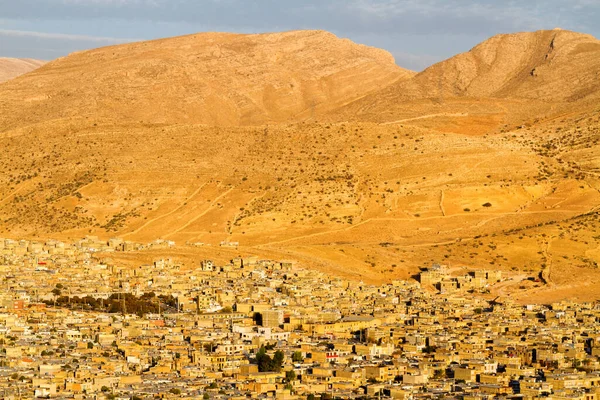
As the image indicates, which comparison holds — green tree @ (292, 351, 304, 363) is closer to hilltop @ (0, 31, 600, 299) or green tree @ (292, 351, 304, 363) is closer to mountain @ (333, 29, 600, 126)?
hilltop @ (0, 31, 600, 299)

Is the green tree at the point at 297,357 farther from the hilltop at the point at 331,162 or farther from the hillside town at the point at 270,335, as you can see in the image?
the hilltop at the point at 331,162

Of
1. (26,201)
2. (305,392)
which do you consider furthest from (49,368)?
(26,201)

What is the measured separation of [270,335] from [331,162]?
49357 millimetres

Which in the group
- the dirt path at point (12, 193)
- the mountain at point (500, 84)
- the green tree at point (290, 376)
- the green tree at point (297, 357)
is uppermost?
the mountain at point (500, 84)

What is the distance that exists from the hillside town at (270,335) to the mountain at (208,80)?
2322 inches

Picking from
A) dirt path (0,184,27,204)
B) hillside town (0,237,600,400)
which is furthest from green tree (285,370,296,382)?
dirt path (0,184,27,204)

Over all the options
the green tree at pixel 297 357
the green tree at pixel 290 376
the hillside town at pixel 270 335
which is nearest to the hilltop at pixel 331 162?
the hillside town at pixel 270 335

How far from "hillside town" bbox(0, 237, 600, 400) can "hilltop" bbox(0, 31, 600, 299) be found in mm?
7950

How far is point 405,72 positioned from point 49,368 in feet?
403

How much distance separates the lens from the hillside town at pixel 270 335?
44.5m

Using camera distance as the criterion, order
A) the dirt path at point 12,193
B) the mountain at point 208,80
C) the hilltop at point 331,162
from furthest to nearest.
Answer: the mountain at point 208,80, the dirt path at point 12,193, the hilltop at point 331,162

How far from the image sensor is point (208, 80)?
15300cm

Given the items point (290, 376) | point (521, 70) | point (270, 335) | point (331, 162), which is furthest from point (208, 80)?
point (290, 376)

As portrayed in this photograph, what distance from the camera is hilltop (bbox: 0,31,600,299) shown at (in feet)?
278
